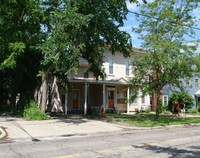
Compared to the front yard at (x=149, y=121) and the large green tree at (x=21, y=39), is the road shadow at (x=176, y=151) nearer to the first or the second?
the front yard at (x=149, y=121)

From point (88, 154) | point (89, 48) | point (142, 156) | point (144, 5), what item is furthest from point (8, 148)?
point (144, 5)

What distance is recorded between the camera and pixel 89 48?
1658cm

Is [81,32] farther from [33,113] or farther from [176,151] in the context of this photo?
[176,151]

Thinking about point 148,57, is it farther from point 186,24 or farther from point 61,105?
point 61,105

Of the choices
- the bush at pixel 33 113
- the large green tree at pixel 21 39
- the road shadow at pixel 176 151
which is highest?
the large green tree at pixel 21 39

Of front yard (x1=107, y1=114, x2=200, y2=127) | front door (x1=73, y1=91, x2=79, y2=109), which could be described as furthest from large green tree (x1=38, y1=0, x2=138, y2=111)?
front door (x1=73, y1=91, x2=79, y2=109)

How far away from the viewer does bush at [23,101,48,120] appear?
1518 centimetres

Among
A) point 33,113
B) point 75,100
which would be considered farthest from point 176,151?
point 75,100

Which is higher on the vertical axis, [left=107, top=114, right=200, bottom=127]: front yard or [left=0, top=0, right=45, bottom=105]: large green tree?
[left=0, top=0, right=45, bottom=105]: large green tree

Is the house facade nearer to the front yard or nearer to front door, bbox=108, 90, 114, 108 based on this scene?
front door, bbox=108, 90, 114, 108

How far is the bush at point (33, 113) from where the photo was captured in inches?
598

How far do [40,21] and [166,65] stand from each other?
33.1ft

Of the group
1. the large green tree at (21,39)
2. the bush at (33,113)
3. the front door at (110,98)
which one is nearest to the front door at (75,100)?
the front door at (110,98)

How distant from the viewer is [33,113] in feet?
50.1
